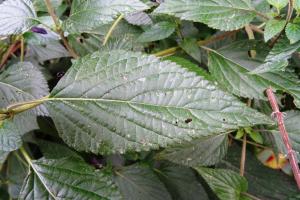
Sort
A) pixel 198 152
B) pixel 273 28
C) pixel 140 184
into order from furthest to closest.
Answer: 1. pixel 140 184
2. pixel 198 152
3. pixel 273 28

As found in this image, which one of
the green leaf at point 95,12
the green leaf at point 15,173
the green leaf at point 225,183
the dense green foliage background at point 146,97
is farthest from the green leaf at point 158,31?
the green leaf at point 15,173

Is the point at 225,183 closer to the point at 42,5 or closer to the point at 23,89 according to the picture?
the point at 23,89

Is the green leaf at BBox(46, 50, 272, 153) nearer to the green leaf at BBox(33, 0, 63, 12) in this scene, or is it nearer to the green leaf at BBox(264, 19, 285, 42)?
the green leaf at BBox(264, 19, 285, 42)

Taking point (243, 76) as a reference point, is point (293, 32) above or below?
above

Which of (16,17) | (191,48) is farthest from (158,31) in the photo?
(16,17)

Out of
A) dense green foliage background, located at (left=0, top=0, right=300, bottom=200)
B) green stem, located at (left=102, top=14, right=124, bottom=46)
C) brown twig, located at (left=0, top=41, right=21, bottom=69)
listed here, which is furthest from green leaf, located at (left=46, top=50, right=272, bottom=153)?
brown twig, located at (left=0, top=41, right=21, bottom=69)

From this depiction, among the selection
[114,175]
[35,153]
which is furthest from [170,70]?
[35,153]

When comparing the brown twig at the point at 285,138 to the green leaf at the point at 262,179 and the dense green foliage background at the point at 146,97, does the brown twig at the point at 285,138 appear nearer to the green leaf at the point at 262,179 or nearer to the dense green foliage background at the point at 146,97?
the dense green foliage background at the point at 146,97
